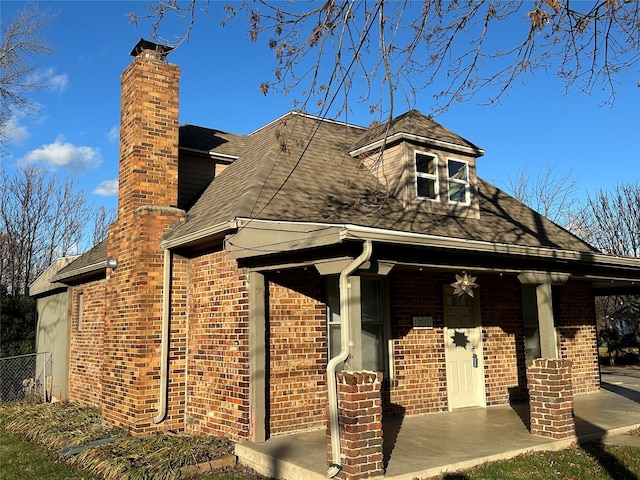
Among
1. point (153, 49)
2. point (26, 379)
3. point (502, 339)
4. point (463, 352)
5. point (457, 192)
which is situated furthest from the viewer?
point (26, 379)

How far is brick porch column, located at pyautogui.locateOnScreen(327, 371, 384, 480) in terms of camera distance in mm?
5719

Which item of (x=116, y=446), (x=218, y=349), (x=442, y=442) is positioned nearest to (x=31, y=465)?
(x=116, y=446)

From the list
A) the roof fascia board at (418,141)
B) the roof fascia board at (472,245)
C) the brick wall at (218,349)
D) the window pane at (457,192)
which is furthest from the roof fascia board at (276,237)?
the window pane at (457,192)

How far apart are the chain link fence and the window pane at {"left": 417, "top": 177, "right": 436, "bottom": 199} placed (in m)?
9.95

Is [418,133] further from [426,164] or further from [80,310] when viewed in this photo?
[80,310]

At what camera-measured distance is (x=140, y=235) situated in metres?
8.93

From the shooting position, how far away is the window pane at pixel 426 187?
10676 mm

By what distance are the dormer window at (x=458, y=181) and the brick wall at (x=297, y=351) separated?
4.19 m

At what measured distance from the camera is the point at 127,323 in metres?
9.02

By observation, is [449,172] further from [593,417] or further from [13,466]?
[13,466]

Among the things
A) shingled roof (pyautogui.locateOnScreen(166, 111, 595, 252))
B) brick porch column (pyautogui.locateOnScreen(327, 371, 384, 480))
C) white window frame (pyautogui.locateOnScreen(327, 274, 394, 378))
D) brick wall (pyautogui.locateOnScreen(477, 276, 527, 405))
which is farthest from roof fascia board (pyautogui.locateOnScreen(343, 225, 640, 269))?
white window frame (pyautogui.locateOnScreen(327, 274, 394, 378))

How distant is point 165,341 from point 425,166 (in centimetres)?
608

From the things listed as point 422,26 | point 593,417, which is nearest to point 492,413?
point 593,417

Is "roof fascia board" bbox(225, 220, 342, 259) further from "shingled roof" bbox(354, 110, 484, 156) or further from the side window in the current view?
"shingled roof" bbox(354, 110, 484, 156)
